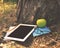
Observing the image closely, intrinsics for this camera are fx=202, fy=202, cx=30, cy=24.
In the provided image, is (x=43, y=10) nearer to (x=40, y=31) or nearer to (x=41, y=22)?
(x=41, y=22)

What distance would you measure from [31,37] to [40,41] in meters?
0.20

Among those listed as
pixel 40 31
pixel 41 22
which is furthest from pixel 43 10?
pixel 40 31

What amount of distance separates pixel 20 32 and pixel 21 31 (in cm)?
3

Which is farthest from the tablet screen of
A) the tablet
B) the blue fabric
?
the blue fabric

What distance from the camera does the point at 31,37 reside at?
10.8ft

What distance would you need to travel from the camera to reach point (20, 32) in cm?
339

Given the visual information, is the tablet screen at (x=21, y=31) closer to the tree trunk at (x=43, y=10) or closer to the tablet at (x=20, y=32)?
the tablet at (x=20, y=32)

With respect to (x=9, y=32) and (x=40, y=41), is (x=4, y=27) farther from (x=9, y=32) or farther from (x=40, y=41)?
(x=40, y=41)

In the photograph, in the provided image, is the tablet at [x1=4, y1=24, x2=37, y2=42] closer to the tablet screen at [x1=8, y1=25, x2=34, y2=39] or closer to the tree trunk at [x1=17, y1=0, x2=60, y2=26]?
the tablet screen at [x1=8, y1=25, x2=34, y2=39]

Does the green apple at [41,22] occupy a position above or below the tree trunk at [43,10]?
below

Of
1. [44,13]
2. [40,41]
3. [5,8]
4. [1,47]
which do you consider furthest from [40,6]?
[5,8]

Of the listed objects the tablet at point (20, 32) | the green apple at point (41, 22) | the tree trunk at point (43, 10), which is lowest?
the tablet at point (20, 32)

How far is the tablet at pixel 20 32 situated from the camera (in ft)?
10.7

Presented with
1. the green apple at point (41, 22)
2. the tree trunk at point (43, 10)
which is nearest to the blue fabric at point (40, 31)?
the green apple at point (41, 22)
